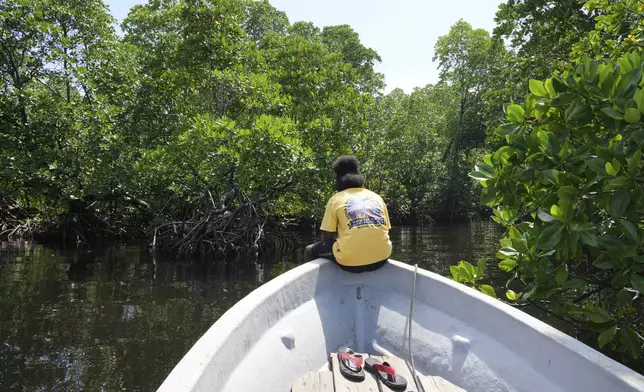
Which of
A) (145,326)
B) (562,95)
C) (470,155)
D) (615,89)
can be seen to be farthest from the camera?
(470,155)

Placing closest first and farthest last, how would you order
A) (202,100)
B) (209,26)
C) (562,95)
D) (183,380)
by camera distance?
(183,380) → (562,95) → (209,26) → (202,100)

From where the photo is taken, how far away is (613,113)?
2.04 m

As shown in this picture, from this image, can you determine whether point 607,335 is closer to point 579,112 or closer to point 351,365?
point 579,112

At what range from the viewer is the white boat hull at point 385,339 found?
1.79m

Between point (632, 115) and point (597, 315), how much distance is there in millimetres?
1050

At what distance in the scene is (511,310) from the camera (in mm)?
2332

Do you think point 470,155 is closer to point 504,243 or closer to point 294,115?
point 294,115

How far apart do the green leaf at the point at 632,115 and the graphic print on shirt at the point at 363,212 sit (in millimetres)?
1685

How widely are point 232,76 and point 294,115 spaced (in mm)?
2417

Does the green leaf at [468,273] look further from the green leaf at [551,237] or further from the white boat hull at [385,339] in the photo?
the green leaf at [551,237]

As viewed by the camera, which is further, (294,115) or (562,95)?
(294,115)

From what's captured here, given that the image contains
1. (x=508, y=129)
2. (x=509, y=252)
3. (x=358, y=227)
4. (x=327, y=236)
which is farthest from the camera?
(x=327, y=236)

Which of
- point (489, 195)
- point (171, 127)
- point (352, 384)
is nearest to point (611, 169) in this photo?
point (489, 195)

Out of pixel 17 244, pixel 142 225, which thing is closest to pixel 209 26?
pixel 142 225
